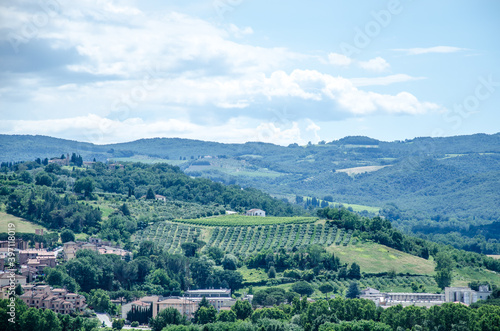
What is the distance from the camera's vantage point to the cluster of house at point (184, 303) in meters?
107

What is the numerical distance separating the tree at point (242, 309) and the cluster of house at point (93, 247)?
3240cm

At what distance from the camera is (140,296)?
116250 mm

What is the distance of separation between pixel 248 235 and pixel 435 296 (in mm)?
41121

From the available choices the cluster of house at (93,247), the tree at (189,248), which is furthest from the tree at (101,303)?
the tree at (189,248)

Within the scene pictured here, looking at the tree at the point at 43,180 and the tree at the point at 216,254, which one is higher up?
the tree at the point at 43,180

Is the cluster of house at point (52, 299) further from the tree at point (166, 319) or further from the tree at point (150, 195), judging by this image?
the tree at point (150, 195)

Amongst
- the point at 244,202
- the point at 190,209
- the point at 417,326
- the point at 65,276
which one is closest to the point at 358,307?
the point at 417,326

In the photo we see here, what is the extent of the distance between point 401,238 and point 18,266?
62.6 m

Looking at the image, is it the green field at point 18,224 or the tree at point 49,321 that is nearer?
the tree at point 49,321

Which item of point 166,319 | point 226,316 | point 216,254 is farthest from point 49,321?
point 216,254

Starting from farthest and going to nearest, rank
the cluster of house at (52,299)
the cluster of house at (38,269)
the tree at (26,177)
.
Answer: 1. the tree at (26,177)
2. the cluster of house at (38,269)
3. the cluster of house at (52,299)

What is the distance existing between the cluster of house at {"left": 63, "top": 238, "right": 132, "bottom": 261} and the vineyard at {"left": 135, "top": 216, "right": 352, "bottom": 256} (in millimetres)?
7565

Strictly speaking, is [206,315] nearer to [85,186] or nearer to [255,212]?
[85,186]

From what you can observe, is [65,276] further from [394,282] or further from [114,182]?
[114,182]
